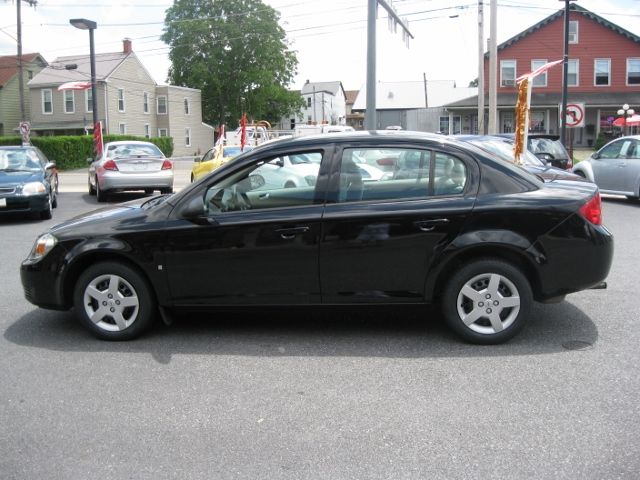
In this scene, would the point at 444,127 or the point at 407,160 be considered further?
the point at 444,127

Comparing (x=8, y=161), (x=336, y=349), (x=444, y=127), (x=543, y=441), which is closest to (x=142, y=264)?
(x=336, y=349)

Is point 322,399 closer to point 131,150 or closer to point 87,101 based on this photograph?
point 131,150

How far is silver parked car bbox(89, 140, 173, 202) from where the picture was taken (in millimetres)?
16891

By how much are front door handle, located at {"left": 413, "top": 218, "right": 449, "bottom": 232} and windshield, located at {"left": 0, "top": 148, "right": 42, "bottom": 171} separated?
35.2 feet

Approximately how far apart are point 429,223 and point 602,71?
47.1m

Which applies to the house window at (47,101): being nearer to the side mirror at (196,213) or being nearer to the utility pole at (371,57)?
the utility pole at (371,57)

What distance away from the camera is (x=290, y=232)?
5.16 metres

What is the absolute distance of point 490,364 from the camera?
482cm

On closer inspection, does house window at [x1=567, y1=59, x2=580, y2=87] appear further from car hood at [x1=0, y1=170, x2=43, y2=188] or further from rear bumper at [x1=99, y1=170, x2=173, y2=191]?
car hood at [x1=0, y1=170, x2=43, y2=188]

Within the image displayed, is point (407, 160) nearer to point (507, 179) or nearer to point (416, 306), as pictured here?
point (507, 179)

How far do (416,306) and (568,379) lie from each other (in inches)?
48.2

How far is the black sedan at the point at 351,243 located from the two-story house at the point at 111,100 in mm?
46925

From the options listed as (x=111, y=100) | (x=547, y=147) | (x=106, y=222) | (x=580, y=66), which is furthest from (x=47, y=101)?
(x=106, y=222)

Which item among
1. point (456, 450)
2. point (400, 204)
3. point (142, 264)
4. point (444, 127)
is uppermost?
point (444, 127)
